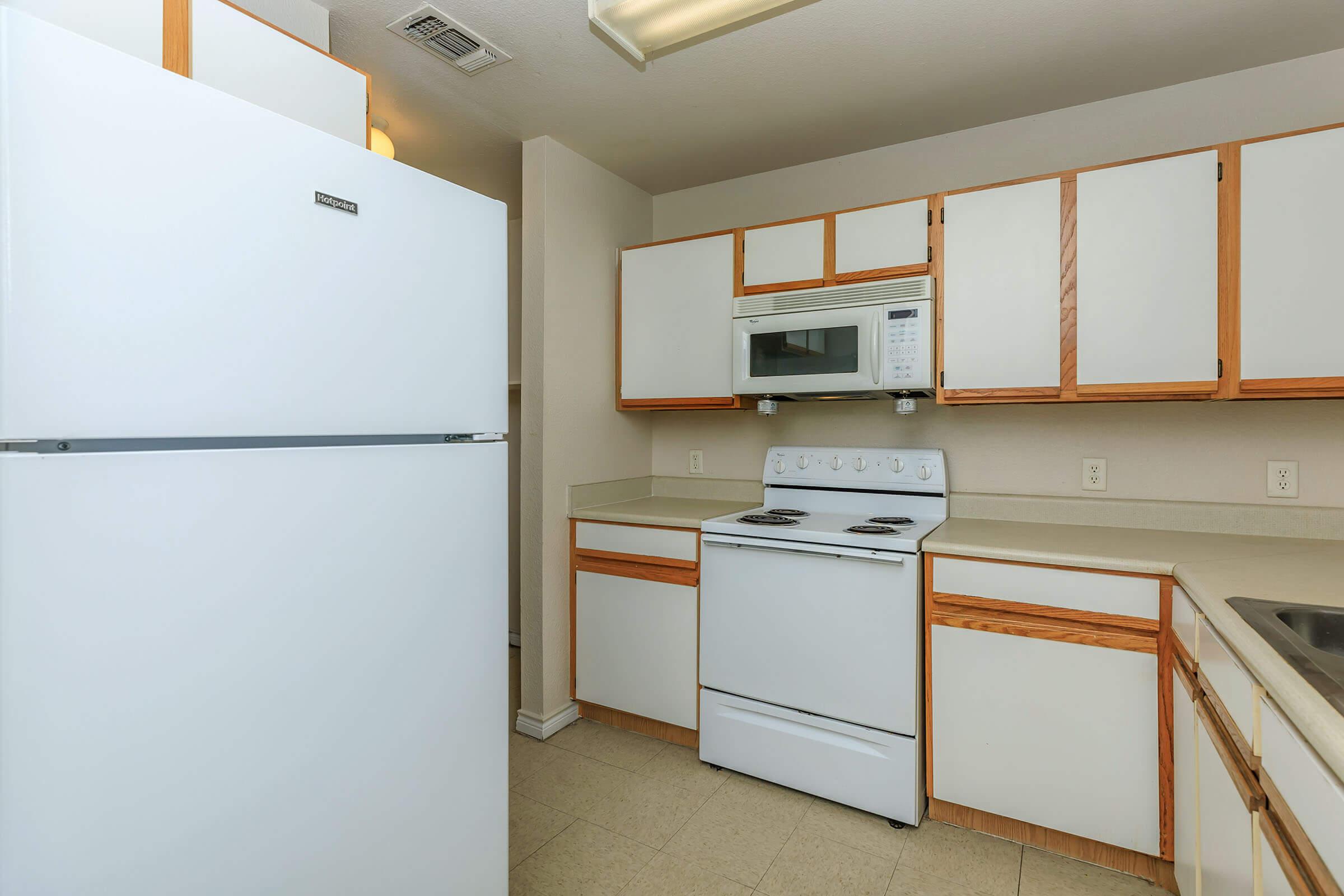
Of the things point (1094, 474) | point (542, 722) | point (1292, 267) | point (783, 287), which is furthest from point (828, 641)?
point (1292, 267)

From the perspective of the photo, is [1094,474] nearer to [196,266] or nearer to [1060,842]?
[1060,842]

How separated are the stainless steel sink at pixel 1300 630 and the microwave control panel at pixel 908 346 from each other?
1.14m

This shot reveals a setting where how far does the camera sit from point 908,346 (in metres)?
2.27

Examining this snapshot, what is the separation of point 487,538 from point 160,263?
645mm

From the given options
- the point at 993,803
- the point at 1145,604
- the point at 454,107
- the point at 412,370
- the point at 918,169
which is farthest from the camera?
the point at 918,169

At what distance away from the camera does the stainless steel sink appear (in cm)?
98

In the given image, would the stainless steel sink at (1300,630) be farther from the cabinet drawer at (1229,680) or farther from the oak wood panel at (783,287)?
the oak wood panel at (783,287)

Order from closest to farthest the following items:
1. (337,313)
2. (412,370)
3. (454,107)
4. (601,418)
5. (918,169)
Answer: (337,313), (412,370), (454,107), (918,169), (601,418)

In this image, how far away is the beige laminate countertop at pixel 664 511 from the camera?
2.53 metres

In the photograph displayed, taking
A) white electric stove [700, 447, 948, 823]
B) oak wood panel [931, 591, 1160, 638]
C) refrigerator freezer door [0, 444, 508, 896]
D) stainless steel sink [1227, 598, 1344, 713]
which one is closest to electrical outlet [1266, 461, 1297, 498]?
oak wood panel [931, 591, 1160, 638]

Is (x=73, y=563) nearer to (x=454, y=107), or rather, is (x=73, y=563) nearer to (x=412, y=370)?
(x=412, y=370)

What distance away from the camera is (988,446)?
249cm

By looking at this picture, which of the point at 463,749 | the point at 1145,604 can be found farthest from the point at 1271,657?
the point at 463,749

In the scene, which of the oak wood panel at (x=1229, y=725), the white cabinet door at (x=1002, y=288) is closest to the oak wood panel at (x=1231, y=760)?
the oak wood panel at (x=1229, y=725)
